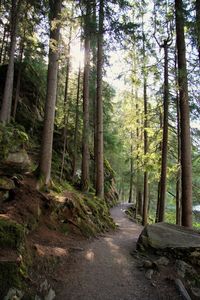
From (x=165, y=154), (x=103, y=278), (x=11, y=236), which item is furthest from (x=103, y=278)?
(x=165, y=154)

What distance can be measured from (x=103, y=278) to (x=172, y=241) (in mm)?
2187

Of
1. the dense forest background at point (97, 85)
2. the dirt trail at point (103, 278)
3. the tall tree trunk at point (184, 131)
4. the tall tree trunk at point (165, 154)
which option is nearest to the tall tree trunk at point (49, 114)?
the dense forest background at point (97, 85)

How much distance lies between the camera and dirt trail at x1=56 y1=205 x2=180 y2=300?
4746 millimetres

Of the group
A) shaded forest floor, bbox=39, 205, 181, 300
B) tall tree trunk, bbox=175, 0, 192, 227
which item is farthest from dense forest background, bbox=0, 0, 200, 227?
shaded forest floor, bbox=39, 205, 181, 300

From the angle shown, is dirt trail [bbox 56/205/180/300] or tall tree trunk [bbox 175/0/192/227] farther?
tall tree trunk [bbox 175/0/192/227]

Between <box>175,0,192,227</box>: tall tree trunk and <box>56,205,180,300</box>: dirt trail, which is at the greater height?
<box>175,0,192,227</box>: tall tree trunk

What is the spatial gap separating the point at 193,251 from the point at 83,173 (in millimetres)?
8814

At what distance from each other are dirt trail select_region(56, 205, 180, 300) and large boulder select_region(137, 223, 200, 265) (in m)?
0.66

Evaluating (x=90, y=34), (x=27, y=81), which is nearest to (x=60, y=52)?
(x=90, y=34)

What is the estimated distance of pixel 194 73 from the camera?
9.36 meters

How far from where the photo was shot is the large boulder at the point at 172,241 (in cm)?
611

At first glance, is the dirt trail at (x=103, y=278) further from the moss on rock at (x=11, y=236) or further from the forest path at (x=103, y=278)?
the moss on rock at (x=11, y=236)

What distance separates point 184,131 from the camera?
8.12m

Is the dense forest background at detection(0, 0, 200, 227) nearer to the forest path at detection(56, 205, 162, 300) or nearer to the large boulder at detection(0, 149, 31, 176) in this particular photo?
the large boulder at detection(0, 149, 31, 176)
